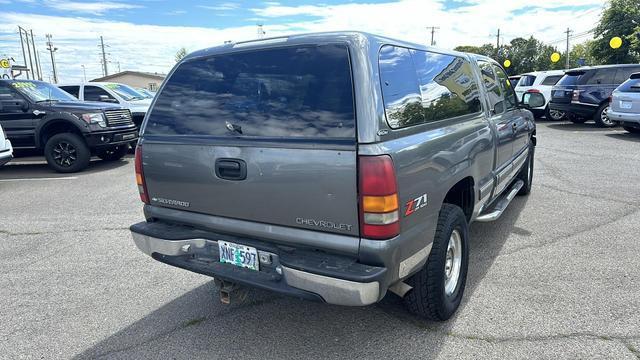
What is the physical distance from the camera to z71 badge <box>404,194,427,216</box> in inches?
95.5

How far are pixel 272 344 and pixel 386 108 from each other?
5.48 ft

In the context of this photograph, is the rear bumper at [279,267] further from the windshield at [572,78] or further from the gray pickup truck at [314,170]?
the windshield at [572,78]

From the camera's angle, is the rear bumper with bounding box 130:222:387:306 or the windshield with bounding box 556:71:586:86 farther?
the windshield with bounding box 556:71:586:86

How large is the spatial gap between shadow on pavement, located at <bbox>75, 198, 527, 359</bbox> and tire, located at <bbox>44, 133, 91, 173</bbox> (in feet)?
21.5

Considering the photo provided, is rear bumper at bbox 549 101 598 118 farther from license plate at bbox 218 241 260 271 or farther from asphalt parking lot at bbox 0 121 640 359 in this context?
license plate at bbox 218 241 260 271

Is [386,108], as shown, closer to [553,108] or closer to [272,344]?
[272,344]

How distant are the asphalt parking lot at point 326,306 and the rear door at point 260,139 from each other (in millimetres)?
882

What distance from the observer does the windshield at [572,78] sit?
13.2m

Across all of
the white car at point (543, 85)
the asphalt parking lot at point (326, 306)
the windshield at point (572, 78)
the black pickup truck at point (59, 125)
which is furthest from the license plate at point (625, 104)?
the black pickup truck at point (59, 125)

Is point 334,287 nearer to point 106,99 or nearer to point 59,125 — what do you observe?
point 59,125

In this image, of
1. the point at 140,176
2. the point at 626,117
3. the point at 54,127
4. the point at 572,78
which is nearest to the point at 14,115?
the point at 54,127

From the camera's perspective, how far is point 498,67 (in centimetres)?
510

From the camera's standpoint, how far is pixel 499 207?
434cm

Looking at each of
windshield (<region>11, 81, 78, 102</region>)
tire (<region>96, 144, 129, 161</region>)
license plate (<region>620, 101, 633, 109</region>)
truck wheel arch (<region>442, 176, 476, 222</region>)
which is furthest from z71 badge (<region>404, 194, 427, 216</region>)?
license plate (<region>620, 101, 633, 109</region>)
